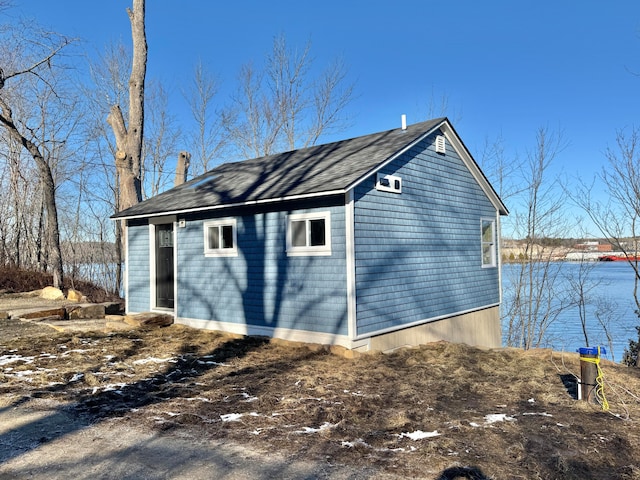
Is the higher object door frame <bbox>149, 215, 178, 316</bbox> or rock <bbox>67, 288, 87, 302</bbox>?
door frame <bbox>149, 215, 178, 316</bbox>

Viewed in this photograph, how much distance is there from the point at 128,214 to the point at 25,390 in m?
6.23

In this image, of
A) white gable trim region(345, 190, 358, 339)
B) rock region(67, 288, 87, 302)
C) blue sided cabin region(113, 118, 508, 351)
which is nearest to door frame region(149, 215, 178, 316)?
blue sided cabin region(113, 118, 508, 351)

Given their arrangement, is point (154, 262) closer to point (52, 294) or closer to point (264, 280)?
point (264, 280)

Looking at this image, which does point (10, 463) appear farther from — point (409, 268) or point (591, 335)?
point (591, 335)

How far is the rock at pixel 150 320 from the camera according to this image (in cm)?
1059

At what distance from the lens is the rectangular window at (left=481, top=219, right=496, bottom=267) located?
1267 cm

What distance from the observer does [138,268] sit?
1191cm

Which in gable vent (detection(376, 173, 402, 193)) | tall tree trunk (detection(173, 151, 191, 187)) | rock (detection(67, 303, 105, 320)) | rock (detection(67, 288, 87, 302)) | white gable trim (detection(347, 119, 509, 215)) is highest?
tall tree trunk (detection(173, 151, 191, 187))

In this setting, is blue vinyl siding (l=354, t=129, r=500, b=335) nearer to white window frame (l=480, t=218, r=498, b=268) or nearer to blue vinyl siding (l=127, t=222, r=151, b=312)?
white window frame (l=480, t=218, r=498, b=268)

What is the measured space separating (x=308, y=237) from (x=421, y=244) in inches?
101

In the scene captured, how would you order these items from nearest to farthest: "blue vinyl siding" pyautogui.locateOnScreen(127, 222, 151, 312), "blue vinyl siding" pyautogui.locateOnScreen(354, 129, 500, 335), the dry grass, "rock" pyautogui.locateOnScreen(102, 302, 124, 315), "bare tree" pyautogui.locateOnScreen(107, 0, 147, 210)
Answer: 1. the dry grass
2. "blue vinyl siding" pyautogui.locateOnScreen(354, 129, 500, 335)
3. "blue vinyl siding" pyautogui.locateOnScreen(127, 222, 151, 312)
4. "rock" pyautogui.locateOnScreen(102, 302, 124, 315)
5. "bare tree" pyautogui.locateOnScreen(107, 0, 147, 210)

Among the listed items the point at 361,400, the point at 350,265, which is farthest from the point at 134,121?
the point at 361,400

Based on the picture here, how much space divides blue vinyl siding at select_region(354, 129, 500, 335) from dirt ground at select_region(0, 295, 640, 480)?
45.0 inches

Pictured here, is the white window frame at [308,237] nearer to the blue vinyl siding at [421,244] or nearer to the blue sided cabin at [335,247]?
the blue sided cabin at [335,247]
